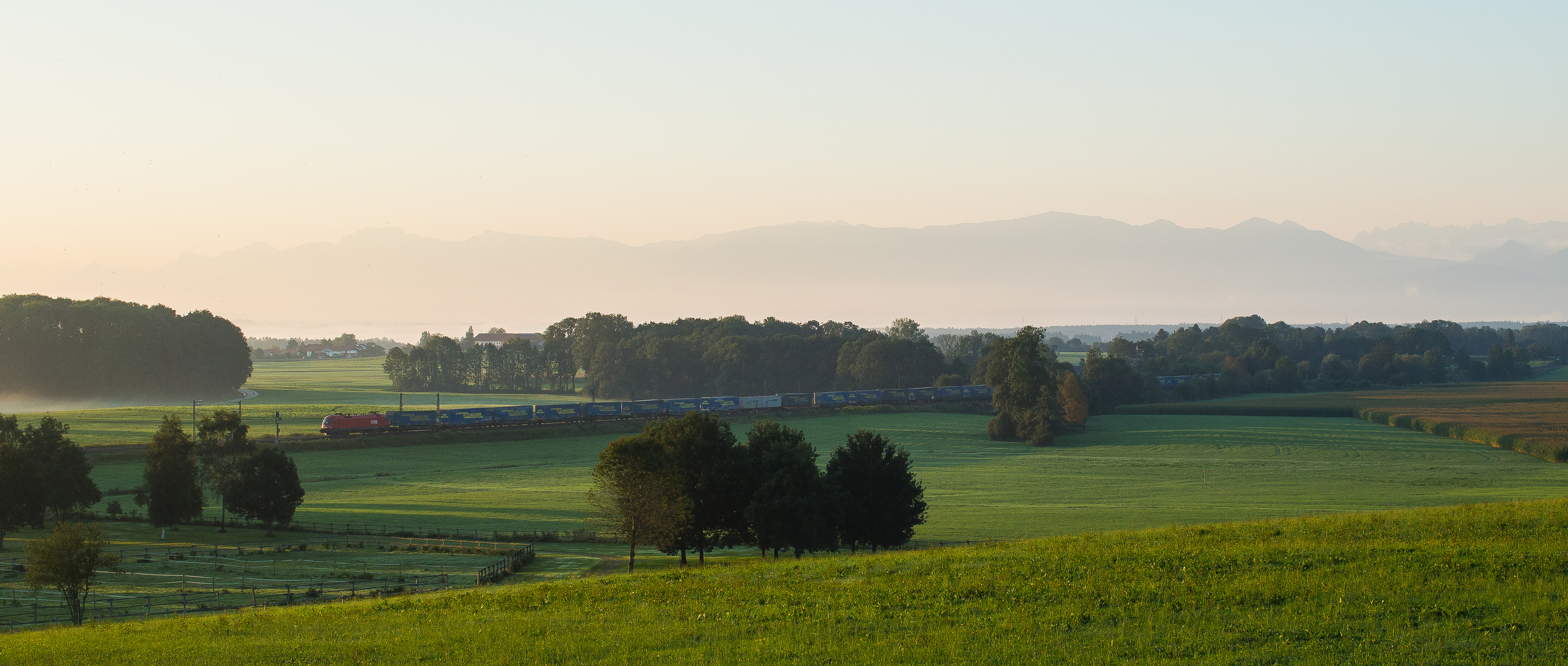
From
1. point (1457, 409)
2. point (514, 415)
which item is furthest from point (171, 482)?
point (1457, 409)

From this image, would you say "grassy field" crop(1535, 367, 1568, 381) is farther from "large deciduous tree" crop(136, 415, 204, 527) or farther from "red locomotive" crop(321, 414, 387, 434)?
"large deciduous tree" crop(136, 415, 204, 527)

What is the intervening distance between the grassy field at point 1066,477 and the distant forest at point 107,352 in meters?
100

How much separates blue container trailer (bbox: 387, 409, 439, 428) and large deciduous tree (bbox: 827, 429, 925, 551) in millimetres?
71555

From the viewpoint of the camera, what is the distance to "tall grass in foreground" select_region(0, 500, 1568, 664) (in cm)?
1758

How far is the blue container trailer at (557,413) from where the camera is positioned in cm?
11556

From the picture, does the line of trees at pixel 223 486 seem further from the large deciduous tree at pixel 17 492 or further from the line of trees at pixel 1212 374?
the line of trees at pixel 1212 374

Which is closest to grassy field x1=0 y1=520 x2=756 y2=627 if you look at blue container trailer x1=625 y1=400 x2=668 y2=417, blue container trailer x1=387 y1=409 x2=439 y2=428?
blue container trailer x1=387 y1=409 x2=439 y2=428

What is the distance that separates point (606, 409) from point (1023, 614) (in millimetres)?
105863

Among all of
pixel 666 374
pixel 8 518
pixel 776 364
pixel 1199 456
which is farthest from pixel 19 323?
pixel 1199 456

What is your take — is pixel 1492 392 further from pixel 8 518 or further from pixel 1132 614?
pixel 8 518

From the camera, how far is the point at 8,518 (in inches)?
2112

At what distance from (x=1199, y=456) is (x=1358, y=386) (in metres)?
104

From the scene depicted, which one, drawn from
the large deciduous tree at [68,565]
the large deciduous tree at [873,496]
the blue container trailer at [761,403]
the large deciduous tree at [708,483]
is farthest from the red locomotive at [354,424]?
the large deciduous tree at [873,496]

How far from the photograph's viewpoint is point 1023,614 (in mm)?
20312
